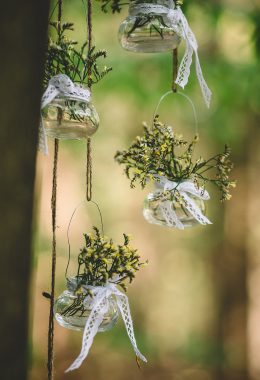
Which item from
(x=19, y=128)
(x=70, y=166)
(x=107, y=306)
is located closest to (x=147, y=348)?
(x=70, y=166)

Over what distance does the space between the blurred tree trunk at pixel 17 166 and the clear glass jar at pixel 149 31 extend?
1.27ft

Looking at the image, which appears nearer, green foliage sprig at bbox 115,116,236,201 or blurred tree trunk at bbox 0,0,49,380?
blurred tree trunk at bbox 0,0,49,380

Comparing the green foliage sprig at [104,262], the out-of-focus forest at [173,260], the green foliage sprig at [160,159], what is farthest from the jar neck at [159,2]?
the out-of-focus forest at [173,260]

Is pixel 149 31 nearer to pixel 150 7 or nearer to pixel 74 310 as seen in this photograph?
pixel 150 7

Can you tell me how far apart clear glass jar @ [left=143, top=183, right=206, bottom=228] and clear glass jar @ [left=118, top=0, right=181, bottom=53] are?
1.15 feet

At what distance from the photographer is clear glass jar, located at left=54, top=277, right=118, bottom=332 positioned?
4.03 feet

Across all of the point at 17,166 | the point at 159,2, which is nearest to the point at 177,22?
the point at 159,2

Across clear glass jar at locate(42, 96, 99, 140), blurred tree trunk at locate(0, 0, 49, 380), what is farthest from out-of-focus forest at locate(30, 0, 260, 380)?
blurred tree trunk at locate(0, 0, 49, 380)

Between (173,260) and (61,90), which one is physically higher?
(61,90)

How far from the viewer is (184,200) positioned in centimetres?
136

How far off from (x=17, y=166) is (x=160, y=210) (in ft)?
1.72

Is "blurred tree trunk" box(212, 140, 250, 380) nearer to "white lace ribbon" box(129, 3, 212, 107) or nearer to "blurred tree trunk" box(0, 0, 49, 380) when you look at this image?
"white lace ribbon" box(129, 3, 212, 107)

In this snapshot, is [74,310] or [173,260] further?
[173,260]

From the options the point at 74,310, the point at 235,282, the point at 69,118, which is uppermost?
the point at 69,118
